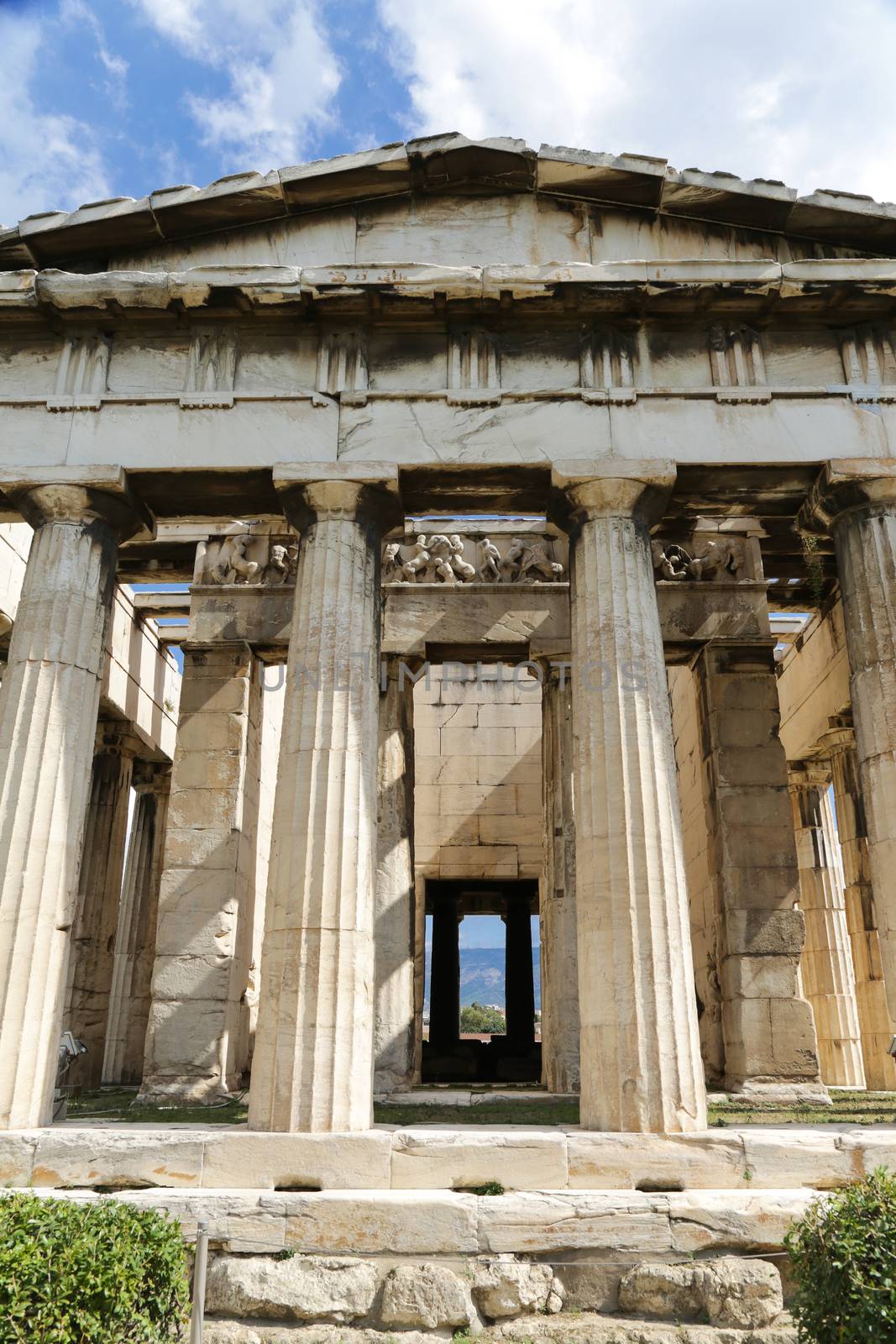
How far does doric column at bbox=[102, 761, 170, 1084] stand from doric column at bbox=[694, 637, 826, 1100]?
11299mm

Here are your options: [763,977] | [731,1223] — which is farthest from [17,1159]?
[763,977]

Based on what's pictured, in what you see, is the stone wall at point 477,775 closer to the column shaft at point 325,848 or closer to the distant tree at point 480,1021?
the column shaft at point 325,848

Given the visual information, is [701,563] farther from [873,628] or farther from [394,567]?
[873,628]

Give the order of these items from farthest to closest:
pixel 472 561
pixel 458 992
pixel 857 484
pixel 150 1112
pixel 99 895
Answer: pixel 458 992 → pixel 99 895 → pixel 472 561 → pixel 150 1112 → pixel 857 484

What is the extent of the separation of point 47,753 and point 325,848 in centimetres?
336

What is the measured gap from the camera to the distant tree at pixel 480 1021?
6538cm

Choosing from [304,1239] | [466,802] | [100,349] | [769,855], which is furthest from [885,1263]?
[466,802]

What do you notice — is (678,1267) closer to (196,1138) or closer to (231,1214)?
(231,1214)

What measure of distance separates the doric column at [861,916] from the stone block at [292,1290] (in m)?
14.3

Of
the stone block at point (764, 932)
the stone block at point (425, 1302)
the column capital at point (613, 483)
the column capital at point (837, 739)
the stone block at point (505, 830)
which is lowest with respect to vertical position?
the stone block at point (425, 1302)

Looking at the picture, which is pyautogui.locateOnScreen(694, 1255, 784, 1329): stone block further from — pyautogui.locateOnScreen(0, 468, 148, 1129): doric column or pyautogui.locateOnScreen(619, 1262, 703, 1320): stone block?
pyautogui.locateOnScreen(0, 468, 148, 1129): doric column

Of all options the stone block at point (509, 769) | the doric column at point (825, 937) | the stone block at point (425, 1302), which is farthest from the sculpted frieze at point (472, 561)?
→ the stone block at point (425, 1302)

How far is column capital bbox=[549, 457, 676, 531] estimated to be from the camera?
1255 cm

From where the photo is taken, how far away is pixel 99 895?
19.9 meters
